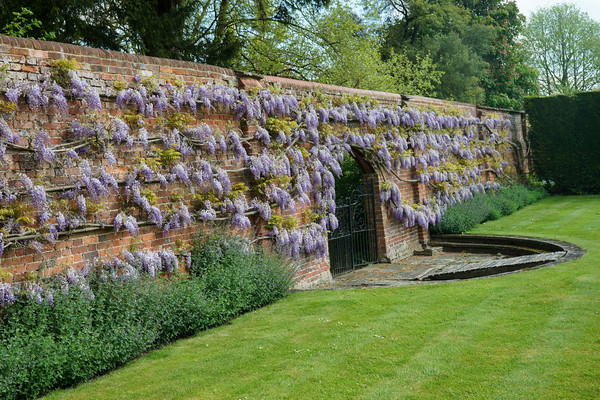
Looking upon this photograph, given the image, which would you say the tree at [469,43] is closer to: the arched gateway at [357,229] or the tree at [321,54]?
the tree at [321,54]

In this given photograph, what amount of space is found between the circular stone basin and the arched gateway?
36 centimetres

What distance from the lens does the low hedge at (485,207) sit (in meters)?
12.9

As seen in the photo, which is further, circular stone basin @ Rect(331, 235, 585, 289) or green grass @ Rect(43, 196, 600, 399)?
circular stone basin @ Rect(331, 235, 585, 289)

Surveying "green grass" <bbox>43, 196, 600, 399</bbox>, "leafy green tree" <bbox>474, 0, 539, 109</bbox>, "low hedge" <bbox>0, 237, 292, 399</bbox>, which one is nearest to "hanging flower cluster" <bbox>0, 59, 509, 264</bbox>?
"low hedge" <bbox>0, 237, 292, 399</bbox>

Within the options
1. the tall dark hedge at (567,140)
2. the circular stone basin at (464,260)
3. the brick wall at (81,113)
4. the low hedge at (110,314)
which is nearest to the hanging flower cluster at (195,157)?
the brick wall at (81,113)

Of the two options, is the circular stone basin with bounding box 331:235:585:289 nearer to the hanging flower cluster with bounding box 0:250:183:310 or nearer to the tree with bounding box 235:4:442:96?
the hanging flower cluster with bounding box 0:250:183:310

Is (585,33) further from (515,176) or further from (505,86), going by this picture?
(515,176)

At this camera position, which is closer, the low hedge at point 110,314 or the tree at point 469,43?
the low hedge at point 110,314

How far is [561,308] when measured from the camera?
5.86 metres

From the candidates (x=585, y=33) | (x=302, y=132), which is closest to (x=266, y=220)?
(x=302, y=132)

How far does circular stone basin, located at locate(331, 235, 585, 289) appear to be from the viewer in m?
8.99

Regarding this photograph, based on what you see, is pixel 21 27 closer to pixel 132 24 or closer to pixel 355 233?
pixel 132 24

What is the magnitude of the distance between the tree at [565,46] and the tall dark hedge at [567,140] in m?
16.8

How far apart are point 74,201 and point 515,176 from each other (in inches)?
656
